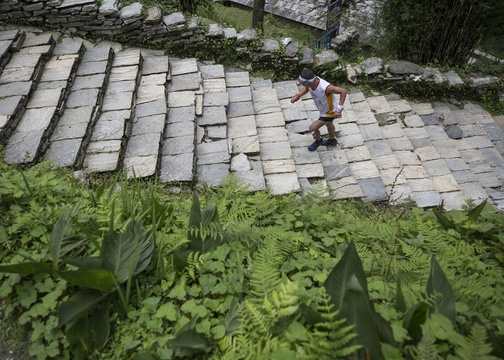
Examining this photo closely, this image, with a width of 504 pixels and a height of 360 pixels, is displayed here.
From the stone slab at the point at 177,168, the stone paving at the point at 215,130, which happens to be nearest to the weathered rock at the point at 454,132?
the stone paving at the point at 215,130

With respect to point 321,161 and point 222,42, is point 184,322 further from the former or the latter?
point 222,42

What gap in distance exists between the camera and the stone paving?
14.4ft

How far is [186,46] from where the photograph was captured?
634 centimetres

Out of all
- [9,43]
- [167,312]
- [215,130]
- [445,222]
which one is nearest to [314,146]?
[215,130]

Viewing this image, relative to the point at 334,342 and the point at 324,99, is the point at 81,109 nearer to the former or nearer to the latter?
the point at 324,99

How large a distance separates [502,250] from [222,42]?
5.24 metres

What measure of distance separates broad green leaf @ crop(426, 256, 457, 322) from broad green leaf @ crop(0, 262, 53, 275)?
188cm

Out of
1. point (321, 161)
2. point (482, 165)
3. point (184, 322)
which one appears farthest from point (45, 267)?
point (482, 165)

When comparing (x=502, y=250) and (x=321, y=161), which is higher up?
(x=502, y=250)

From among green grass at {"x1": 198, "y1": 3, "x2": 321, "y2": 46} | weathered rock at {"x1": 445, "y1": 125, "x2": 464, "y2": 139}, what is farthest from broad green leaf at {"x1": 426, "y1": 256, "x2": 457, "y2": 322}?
green grass at {"x1": 198, "y1": 3, "x2": 321, "y2": 46}

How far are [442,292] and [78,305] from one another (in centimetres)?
173

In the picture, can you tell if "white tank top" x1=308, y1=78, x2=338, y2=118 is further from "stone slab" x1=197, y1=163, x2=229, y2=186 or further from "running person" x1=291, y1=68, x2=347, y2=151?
"stone slab" x1=197, y1=163, x2=229, y2=186

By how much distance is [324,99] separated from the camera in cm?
488

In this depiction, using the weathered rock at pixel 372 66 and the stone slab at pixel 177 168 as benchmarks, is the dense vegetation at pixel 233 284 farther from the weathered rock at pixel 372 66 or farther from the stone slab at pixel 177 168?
the weathered rock at pixel 372 66
